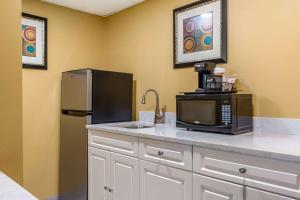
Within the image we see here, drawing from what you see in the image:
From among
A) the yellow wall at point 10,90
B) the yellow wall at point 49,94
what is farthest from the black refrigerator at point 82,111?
the yellow wall at point 10,90

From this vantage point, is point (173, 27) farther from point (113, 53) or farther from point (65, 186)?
point (65, 186)

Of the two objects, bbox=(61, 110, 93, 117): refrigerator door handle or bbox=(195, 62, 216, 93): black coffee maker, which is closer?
bbox=(195, 62, 216, 93): black coffee maker

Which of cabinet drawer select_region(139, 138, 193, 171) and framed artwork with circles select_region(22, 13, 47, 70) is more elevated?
framed artwork with circles select_region(22, 13, 47, 70)

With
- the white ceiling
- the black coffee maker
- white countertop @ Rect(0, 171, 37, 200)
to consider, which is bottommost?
white countertop @ Rect(0, 171, 37, 200)

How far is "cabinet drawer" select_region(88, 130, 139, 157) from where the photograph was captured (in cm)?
199

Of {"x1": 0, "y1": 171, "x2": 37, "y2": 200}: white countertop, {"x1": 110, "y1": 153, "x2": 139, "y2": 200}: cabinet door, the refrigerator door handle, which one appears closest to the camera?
{"x1": 0, "y1": 171, "x2": 37, "y2": 200}: white countertop

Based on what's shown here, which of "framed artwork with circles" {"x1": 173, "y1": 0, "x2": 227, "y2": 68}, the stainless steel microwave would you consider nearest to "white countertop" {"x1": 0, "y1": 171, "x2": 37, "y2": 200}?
the stainless steel microwave

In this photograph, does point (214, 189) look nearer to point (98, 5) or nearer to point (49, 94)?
point (49, 94)

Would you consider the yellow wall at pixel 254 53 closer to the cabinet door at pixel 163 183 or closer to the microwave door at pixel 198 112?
the microwave door at pixel 198 112

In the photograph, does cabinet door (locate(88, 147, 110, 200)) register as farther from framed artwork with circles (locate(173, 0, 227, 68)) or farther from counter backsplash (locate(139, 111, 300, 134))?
counter backsplash (locate(139, 111, 300, 134))

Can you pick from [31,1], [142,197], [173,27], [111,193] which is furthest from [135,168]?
[31,1]

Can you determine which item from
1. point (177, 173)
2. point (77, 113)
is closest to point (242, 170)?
point (177, 173)

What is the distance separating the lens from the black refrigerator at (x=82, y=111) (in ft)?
8.08

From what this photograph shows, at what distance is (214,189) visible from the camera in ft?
4.73
